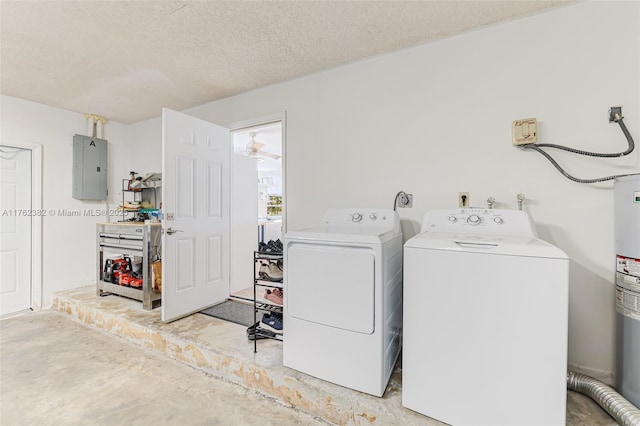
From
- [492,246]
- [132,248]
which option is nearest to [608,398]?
[492,246]

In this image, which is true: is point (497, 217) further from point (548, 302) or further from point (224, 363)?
point (224, 363)

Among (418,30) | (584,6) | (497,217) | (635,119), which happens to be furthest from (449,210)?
(584,6)

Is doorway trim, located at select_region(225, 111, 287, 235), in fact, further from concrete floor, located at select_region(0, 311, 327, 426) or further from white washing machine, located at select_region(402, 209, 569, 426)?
white washing machine, located at select_region(402, 209, 569, 426)

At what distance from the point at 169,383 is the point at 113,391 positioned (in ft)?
1.08

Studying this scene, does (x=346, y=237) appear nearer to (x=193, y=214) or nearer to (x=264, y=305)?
(x=264, y=305)

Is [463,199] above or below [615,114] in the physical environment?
below

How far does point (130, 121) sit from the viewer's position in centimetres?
402

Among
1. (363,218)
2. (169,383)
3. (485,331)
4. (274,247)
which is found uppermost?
(363,218)

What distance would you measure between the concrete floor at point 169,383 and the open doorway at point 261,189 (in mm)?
737

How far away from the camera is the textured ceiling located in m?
1.76

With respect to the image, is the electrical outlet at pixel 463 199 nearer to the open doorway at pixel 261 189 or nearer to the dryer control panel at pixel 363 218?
the dryer control panel at pixel 363 218

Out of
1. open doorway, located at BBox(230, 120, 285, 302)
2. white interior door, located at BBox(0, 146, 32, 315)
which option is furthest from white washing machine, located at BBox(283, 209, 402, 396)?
white interior door, located at BBox(0, 146, 32, 315)

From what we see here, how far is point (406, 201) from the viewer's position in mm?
2225

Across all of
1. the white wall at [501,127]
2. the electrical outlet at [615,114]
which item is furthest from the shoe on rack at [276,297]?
the electrical outlet at [615,114]
